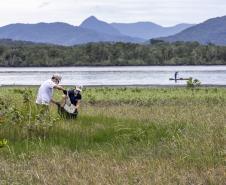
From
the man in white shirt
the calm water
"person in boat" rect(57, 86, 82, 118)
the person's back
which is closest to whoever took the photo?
"person in boat" rect(57, 86, 82, 118)

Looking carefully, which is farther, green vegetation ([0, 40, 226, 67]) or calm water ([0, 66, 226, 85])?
green vegetation ([0, 40, 226, 67])

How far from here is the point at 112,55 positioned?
13450 cm

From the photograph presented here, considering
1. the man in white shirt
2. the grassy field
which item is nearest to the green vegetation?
the man in white shirt

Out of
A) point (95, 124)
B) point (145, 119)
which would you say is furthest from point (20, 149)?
point (145, 119)

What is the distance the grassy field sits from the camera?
963 centimetres

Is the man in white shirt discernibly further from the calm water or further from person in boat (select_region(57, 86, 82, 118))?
the calm water

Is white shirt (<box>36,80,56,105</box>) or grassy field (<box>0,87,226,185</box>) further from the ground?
white shirt (<box>36,80,56,105</box>)

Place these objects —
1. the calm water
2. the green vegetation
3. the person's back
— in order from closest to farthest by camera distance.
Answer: the person's back → the calm water → the green vegetation

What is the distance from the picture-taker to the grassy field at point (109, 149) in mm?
9633

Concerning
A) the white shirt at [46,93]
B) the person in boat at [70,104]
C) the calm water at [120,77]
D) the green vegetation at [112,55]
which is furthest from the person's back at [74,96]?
the green vegetation at [112,55]

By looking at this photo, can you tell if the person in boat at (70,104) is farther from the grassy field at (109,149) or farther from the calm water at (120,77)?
the calm water at (120,77)

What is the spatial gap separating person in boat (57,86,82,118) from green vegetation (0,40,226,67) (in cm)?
11054

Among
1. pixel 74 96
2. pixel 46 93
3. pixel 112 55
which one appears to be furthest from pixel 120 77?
pixel 46 93

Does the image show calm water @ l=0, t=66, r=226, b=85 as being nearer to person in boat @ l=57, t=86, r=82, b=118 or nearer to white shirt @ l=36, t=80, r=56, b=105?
person in boat @ l=57, t=86, r=82, b=118
